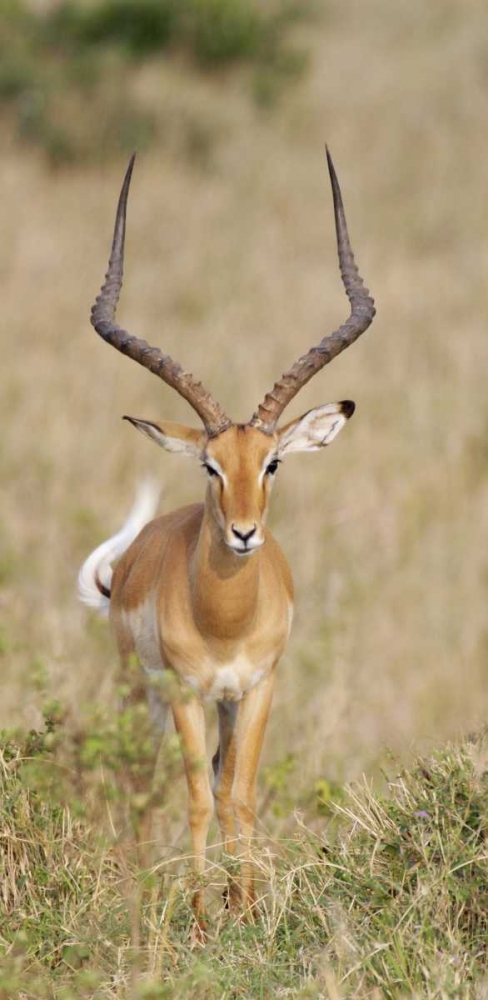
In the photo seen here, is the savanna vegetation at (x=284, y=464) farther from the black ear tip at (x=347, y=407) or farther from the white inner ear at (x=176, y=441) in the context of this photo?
the black ear tip at (x=347, y=407)

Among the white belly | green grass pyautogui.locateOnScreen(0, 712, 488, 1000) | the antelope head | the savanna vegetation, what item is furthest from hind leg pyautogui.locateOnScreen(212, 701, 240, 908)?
the antelope head

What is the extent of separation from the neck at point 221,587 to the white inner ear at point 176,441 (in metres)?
0.22

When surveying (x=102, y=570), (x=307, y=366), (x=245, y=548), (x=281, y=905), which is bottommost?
(x=281, y=905)

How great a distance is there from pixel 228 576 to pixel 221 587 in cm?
5

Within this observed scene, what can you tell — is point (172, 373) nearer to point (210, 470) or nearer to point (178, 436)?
point (178, 436)

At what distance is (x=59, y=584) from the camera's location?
1141 cm

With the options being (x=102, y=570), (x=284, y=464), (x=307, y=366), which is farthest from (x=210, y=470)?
(x=284, y=464)

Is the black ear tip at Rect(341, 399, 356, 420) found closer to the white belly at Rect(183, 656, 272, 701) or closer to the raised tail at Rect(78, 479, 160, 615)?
the white belly at Rect(183, 656, 272, 701)

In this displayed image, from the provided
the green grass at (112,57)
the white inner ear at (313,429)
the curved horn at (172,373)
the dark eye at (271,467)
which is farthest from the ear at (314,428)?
the green grass at (112,57)

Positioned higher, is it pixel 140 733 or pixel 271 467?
pixel 271 467

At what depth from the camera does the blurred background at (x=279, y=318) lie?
1037cm

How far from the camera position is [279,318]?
681 inches

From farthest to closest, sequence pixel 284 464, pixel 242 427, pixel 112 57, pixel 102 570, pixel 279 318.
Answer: pixel 112 57 < pixel 279 318 < pixel 284 464 < pixel 102 570 < pixel 242 427

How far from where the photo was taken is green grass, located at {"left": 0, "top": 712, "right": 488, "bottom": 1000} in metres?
4.20
